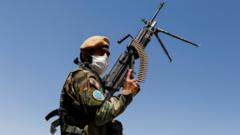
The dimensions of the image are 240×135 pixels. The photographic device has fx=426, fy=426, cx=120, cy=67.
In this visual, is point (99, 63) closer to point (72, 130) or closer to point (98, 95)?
point (98, 95)

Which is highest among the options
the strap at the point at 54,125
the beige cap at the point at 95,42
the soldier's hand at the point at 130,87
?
the beige cap at the point at 95,42

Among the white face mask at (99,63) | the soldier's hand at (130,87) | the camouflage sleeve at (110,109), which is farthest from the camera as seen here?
the white face mask at (99,63)

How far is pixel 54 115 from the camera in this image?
6855 millimetres

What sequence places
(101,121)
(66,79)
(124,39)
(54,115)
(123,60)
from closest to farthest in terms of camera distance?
1. (101,121)
2. (66,79)
3. (54,115)
4. (123,60)
5. (124,39)

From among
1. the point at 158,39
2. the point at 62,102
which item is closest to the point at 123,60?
the point at 158,39

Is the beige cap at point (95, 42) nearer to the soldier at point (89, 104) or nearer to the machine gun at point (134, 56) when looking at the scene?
the soldier at point (89, 104)

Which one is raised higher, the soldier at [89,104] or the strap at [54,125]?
the soldier at [89,104]

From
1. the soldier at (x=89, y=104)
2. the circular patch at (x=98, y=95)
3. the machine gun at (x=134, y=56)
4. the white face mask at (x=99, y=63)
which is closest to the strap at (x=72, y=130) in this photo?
the soldier at (x=89, y=104)

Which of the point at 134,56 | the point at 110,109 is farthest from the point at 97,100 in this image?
the point at 134,56

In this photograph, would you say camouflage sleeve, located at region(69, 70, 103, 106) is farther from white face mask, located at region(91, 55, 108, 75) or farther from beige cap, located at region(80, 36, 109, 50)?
beige cap, located at region(80, 36, 109, 50)

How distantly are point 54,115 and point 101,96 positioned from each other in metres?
1.20

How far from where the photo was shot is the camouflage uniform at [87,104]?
5914 millimetres

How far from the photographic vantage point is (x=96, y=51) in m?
6.76

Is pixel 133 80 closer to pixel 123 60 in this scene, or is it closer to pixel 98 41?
pixel 98 41
